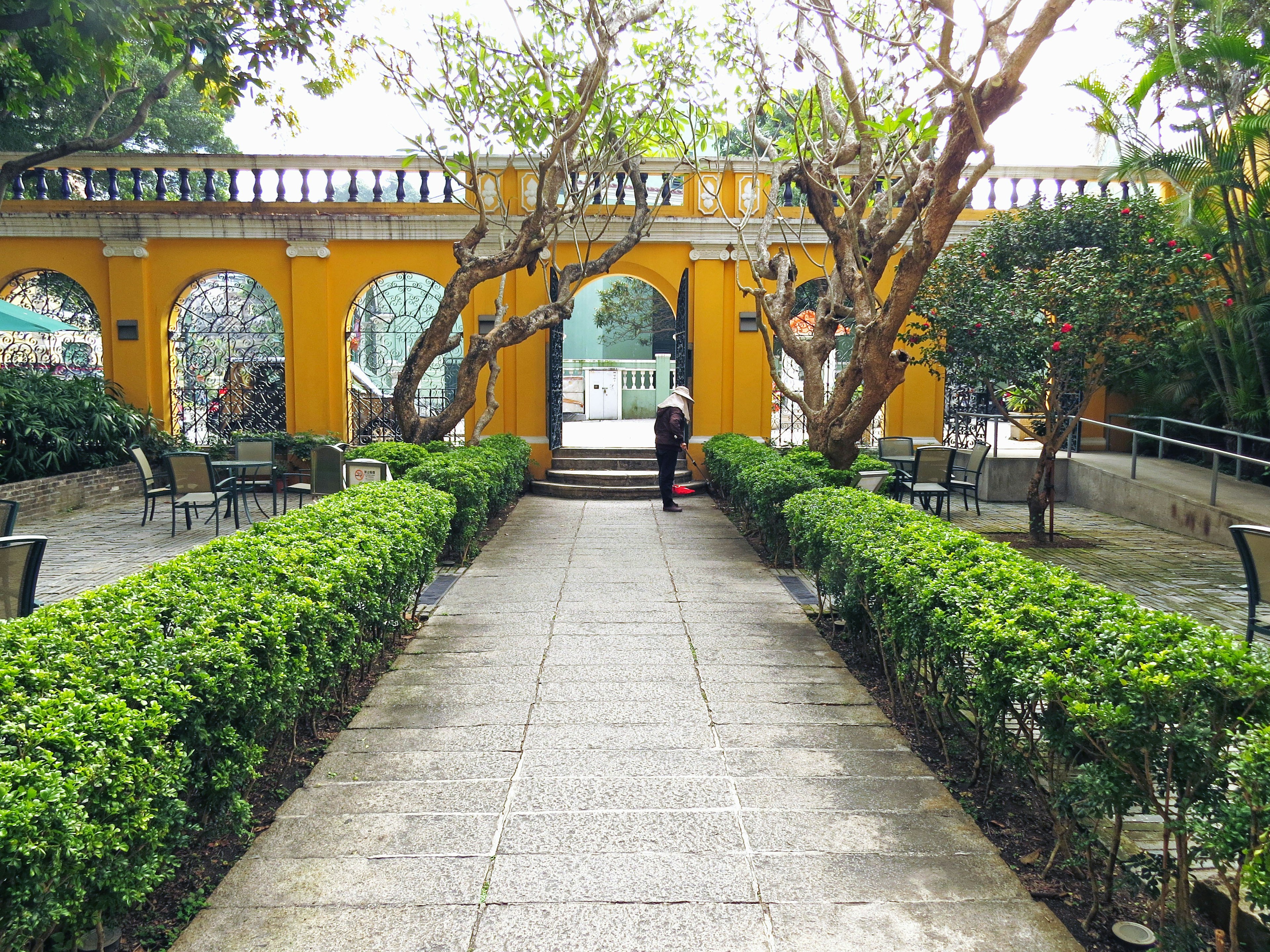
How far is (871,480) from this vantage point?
27.3ft

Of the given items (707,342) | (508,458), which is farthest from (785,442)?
(508,458)

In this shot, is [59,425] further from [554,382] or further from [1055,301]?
[1055,301]

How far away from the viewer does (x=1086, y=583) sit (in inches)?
152

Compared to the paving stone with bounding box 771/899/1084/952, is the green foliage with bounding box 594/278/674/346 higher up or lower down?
higher up

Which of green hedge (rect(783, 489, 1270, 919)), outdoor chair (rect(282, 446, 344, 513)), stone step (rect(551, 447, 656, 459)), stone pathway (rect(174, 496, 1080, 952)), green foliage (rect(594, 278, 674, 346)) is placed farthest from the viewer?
green foliage (rect(594, 278, 674, 346))

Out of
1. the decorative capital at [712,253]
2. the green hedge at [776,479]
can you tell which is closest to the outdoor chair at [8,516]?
the green hedge at [776,479]

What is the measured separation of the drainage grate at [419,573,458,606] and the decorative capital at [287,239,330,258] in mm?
7582

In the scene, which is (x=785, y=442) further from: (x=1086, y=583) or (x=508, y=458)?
(x=1086, y=583)

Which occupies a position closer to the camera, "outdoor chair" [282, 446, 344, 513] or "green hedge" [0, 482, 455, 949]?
"green hedge" [0, 482, 455, 949]

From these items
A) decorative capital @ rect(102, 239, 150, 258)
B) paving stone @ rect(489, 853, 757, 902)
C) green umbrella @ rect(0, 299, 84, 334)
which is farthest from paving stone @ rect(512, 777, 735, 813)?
decorative capital @ rect(102, 239, 150, 258)

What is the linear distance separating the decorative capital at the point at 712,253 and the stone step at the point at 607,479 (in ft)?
10.9

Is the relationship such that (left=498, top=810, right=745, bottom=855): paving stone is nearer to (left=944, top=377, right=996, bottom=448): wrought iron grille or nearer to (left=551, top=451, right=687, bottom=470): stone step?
(left=551, top=451, right=687, bottom=470): stone step

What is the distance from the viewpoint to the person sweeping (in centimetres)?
1214

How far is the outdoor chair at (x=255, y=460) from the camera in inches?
444
